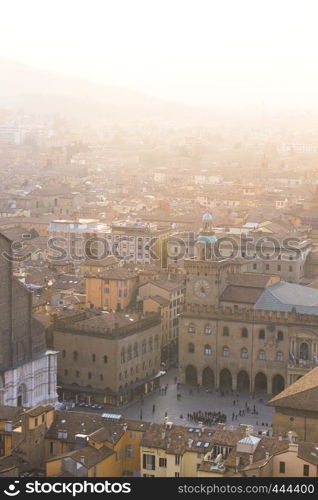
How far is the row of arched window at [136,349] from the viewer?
2714 inches

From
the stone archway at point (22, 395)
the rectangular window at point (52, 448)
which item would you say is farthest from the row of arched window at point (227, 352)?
the rectangular window at point (52, 448)

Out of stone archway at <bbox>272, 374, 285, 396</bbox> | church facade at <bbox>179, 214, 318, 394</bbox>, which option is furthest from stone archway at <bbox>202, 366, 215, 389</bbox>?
stone archway at <bbox>272, 374, 285, 396</bbox>

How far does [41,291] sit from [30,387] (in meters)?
20.7

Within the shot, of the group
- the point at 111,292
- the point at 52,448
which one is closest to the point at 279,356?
the point at 111,292

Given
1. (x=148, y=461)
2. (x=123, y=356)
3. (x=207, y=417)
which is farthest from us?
(x=123, y=356)

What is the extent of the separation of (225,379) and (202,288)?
6224 millimetres

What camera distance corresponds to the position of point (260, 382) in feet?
235

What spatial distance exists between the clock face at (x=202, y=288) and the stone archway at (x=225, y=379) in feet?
17.0

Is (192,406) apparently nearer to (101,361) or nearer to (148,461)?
(101,361)

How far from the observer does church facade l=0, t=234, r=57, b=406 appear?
202ft

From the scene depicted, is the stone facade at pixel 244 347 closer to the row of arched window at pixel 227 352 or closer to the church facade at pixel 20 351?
the row of arched window at pixel 227 352

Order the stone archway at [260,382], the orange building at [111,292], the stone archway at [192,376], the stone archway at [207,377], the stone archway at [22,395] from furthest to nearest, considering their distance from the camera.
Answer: the orange building at [111,292]
the stone archway at [192,376]
the stone archway at [207,377]
the stone archway at [260,382]
the stone archway at [22,395]

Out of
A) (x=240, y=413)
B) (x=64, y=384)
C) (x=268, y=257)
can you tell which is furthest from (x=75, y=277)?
(x=240, y=413)
